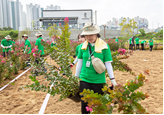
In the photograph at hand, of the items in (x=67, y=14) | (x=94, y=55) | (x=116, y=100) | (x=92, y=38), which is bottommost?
(x=116, y=100)

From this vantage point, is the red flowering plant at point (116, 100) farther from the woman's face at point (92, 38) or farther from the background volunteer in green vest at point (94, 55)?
the woman's face at point (92, 38)

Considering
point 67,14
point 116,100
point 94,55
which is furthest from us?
point 67,14

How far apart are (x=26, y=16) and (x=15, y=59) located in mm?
158742

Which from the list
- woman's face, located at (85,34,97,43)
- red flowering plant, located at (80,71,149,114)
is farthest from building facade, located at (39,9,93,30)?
red flowering plant, located at (80,71,149,114)

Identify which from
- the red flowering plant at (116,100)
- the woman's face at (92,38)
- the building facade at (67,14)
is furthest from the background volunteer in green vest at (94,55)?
the building facade at (67,14)

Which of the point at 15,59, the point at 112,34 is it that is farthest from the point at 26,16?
the point at 15,59

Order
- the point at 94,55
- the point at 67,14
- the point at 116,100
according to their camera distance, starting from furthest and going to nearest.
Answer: the point at 67,14
the point at 94,55
the point at 116,100

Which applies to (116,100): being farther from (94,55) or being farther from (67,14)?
(67,14)

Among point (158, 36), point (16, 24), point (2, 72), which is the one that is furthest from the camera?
point (16, 24)

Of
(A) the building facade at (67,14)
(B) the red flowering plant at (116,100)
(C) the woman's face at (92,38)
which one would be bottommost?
(B) the red flowering plant at (116,100)

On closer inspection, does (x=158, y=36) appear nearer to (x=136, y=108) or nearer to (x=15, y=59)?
(x=15, y=59)

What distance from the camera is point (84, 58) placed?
8.19 feet

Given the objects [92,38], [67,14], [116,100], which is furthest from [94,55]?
[67,14]

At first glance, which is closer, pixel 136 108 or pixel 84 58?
pixel 136 108
